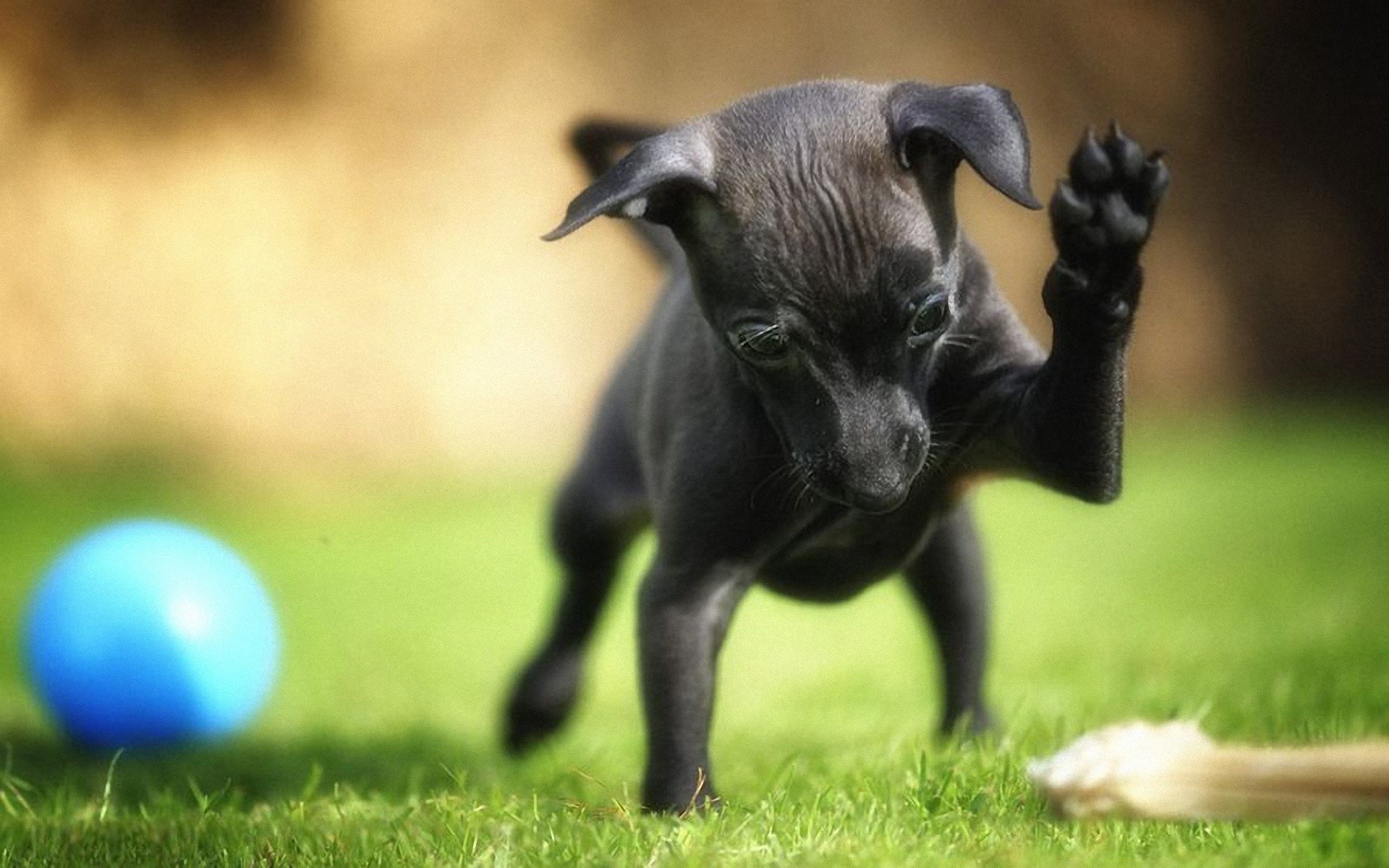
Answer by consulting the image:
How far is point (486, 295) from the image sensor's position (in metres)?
11.1

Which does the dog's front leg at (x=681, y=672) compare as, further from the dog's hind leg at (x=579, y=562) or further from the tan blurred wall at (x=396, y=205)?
the tan blurred wall at (x=396, y=205)

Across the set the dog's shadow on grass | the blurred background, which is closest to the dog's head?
the dog's shadow on grass

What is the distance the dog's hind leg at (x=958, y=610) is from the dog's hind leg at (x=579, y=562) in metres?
0.71

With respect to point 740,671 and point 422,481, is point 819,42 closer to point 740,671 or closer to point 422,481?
point 422,481

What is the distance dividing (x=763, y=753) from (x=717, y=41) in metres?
8.25

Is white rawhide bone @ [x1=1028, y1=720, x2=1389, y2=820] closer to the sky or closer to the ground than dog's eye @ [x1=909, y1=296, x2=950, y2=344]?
closer to the ground

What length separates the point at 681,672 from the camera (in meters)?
2.96

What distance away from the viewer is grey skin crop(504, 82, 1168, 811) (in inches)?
103

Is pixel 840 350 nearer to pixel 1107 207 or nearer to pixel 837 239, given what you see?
pixel 837 239

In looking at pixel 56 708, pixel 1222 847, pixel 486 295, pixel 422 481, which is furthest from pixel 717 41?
pixel 1222 847

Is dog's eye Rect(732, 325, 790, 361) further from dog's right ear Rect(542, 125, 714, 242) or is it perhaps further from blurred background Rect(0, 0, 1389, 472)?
blurred background Rect(0, 0, 1389, 472)

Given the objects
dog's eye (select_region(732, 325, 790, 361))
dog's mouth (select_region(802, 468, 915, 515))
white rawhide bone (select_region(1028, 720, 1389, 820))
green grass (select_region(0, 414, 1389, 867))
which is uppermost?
dog's eye (select_region(732, 325, 790, 361))

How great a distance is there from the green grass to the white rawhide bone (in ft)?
0.19

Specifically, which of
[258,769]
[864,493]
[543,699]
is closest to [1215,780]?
[864,493]
